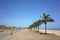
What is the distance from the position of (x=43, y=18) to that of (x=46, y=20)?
129 cm

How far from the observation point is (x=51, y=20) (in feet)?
189

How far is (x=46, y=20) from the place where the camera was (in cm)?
5828

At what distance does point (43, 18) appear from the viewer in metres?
58.3

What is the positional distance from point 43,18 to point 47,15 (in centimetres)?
182

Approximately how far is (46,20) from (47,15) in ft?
6.16

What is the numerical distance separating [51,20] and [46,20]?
183cm

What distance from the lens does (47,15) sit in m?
57.8

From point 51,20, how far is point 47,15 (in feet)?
7.43

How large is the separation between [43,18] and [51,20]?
2942mm
